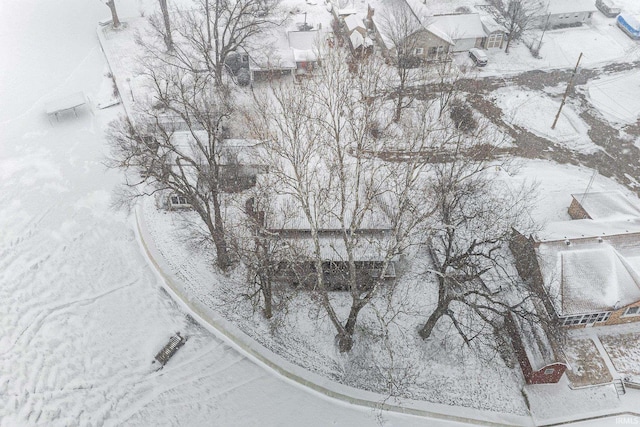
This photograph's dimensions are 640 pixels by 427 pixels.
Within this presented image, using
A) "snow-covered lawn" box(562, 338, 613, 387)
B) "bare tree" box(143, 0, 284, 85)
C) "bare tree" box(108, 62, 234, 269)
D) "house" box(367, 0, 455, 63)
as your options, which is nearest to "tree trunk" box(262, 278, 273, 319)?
"bare tree" box(108, 62, 234, 269)

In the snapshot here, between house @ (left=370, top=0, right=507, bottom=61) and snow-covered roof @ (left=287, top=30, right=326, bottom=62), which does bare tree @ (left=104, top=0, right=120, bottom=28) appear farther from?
house @ (left=370, top=0, right=507, bottom=61)

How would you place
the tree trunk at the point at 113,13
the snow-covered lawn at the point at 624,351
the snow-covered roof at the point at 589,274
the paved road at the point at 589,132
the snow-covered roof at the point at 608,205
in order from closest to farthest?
the snow-covered lawn at the point at 624,351, the snow-covered roof at the point at 589,274, the snow-covered roof at the point at 608,205, the paved road at the point at 589,132, the tree trunk at the point at 113,13

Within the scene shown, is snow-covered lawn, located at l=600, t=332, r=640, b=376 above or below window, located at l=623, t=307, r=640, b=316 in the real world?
below

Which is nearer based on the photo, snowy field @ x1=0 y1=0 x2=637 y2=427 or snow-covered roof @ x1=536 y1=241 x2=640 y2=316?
snowy field @ x1=0 y1=0 x2=637 y2=427

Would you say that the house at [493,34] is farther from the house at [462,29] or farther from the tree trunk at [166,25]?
the tree trunk at [166,25]

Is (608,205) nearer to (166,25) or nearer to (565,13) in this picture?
(565,13)

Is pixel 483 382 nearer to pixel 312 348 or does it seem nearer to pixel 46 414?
pixel 312 348

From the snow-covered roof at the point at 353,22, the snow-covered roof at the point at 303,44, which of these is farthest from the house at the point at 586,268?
the snow-covered roof at the point at 353,22

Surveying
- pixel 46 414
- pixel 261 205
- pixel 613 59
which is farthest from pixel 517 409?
pixel 613 59
